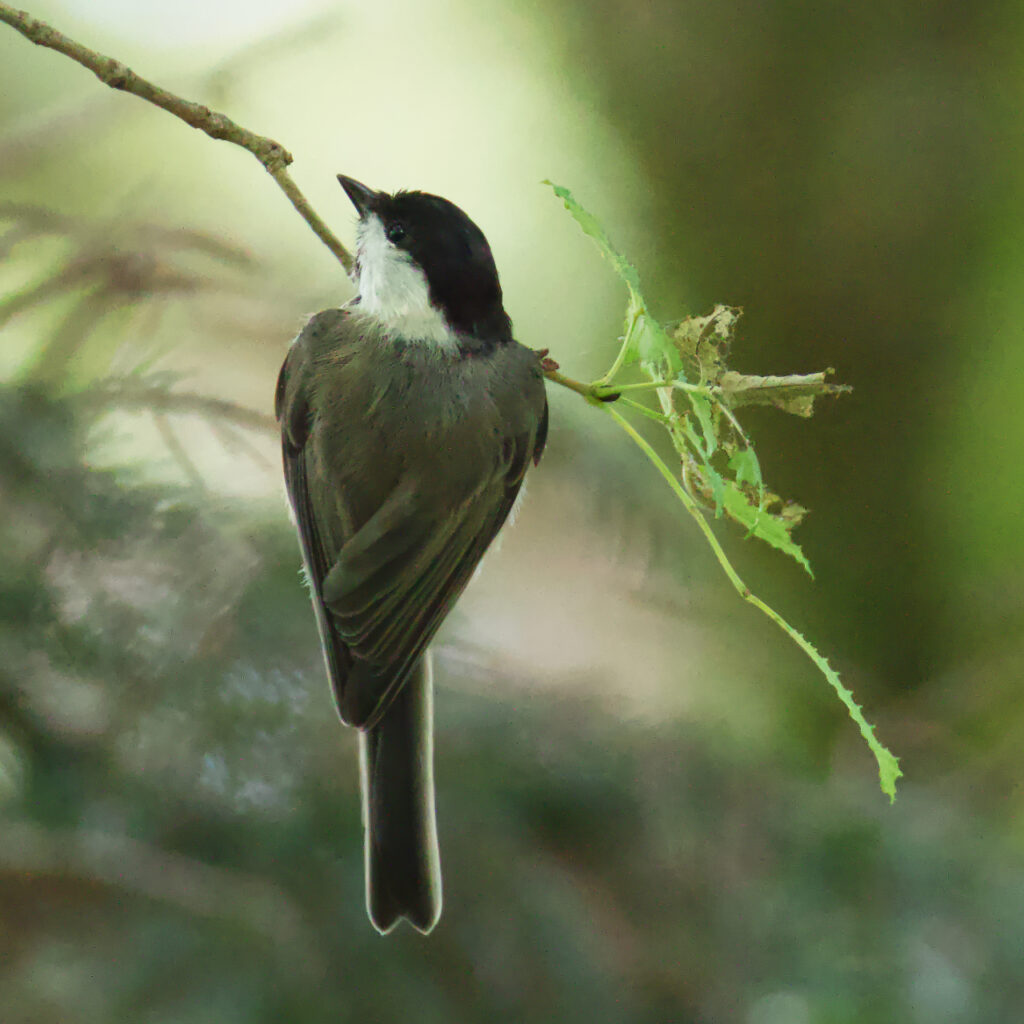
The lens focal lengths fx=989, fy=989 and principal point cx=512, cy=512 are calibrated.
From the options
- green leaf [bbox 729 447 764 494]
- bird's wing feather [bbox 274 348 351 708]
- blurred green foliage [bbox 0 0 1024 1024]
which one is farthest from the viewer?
blurred green foliage [bbox 0 0 1024 1024]

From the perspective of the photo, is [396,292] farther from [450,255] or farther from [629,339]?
[629,339]

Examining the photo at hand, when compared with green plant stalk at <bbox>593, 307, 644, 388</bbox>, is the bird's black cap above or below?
above

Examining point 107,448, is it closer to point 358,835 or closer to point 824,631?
point 358,835

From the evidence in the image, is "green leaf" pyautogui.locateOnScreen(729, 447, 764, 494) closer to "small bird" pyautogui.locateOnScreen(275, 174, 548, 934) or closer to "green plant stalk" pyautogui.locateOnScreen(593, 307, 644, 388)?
"green plant stalk" pyautogui.locateOnScreen(593, 307, 644, 388)

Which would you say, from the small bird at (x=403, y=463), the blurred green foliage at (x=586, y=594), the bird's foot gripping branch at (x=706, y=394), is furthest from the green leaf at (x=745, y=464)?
the blurred green foliage at (x=586, y=594)

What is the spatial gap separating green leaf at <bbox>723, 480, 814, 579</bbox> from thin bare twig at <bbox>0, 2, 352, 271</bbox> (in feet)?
0.77

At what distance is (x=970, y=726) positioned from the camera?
1065 mm

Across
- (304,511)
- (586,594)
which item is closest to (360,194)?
(304,511)

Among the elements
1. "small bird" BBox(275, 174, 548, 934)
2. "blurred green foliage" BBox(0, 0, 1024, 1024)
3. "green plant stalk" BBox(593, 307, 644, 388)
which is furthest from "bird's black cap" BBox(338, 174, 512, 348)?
"blurred green foliage" BBox(0, 0, 1024, 1024)

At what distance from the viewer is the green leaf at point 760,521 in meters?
0.41

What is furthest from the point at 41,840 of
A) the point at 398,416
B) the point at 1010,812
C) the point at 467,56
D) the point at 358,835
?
the point at 1010,812

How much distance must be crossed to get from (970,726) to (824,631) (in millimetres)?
199

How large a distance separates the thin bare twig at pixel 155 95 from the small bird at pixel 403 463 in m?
0.06

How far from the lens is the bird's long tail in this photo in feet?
1.67
